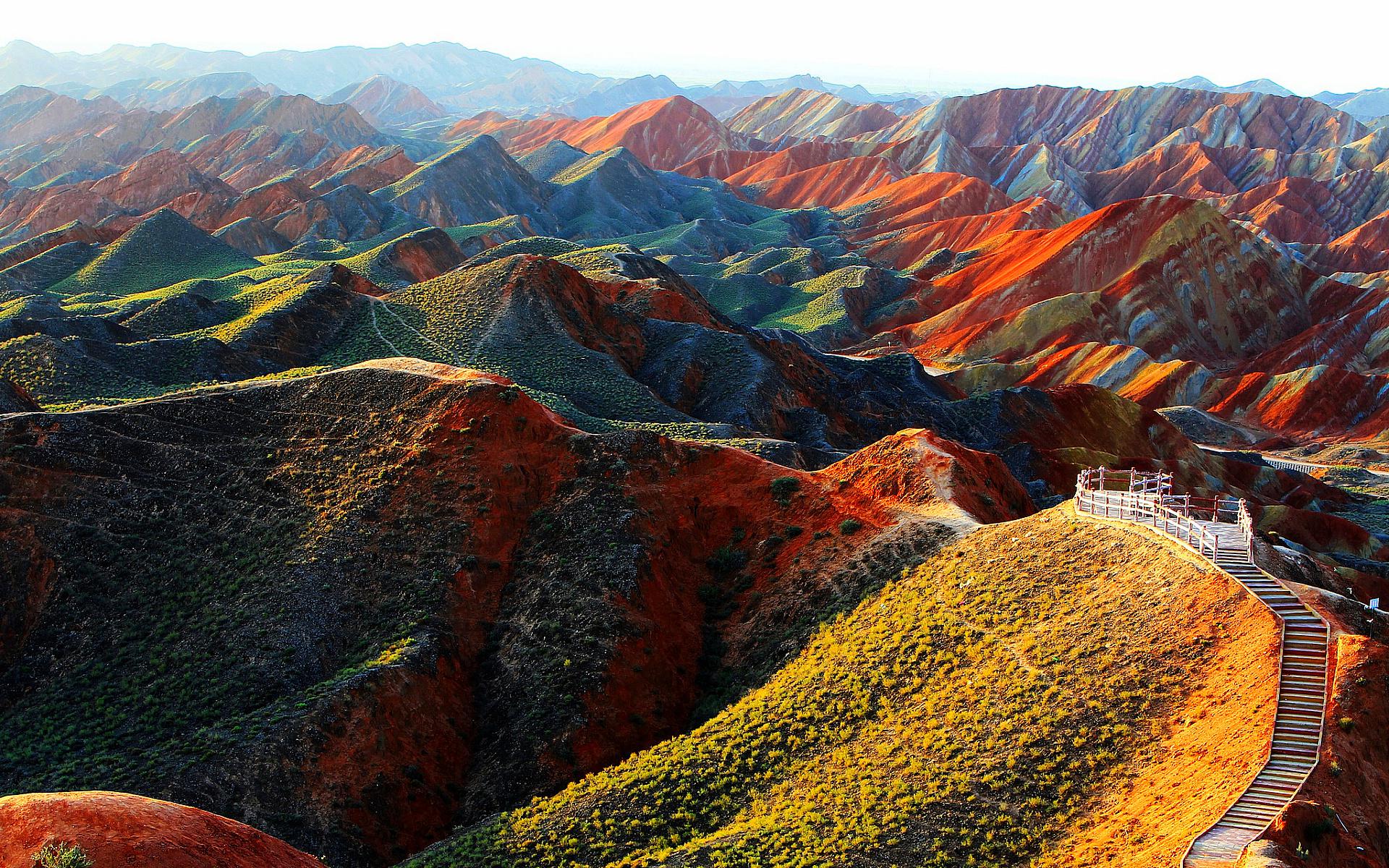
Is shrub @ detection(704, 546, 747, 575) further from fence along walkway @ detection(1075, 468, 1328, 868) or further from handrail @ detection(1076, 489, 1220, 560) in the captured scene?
fence along walkway @ detection(1075, 468, 1328, 868)

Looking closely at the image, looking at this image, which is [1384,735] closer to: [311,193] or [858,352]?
[858,352]

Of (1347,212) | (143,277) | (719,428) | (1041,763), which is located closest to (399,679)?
(1041,763)

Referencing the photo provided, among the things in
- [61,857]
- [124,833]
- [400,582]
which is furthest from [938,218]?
[61,857]

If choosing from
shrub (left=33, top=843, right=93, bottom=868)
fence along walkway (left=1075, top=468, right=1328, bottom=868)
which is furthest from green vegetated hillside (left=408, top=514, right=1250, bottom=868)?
shrub (left=33, top=843, right=93, bottom=868)

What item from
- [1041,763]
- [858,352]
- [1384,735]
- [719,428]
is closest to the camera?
[1384,735]

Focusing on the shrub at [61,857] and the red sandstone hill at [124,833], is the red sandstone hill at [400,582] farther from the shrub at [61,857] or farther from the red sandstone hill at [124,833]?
the shrub at [61,857]

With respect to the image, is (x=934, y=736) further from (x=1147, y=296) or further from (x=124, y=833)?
(x=1147, y=296)

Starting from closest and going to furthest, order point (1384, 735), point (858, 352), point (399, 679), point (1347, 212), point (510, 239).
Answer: point (1384, 735) < point (399, 679) < point (858, 352) < point (510, 239) < point (1347, 212)
